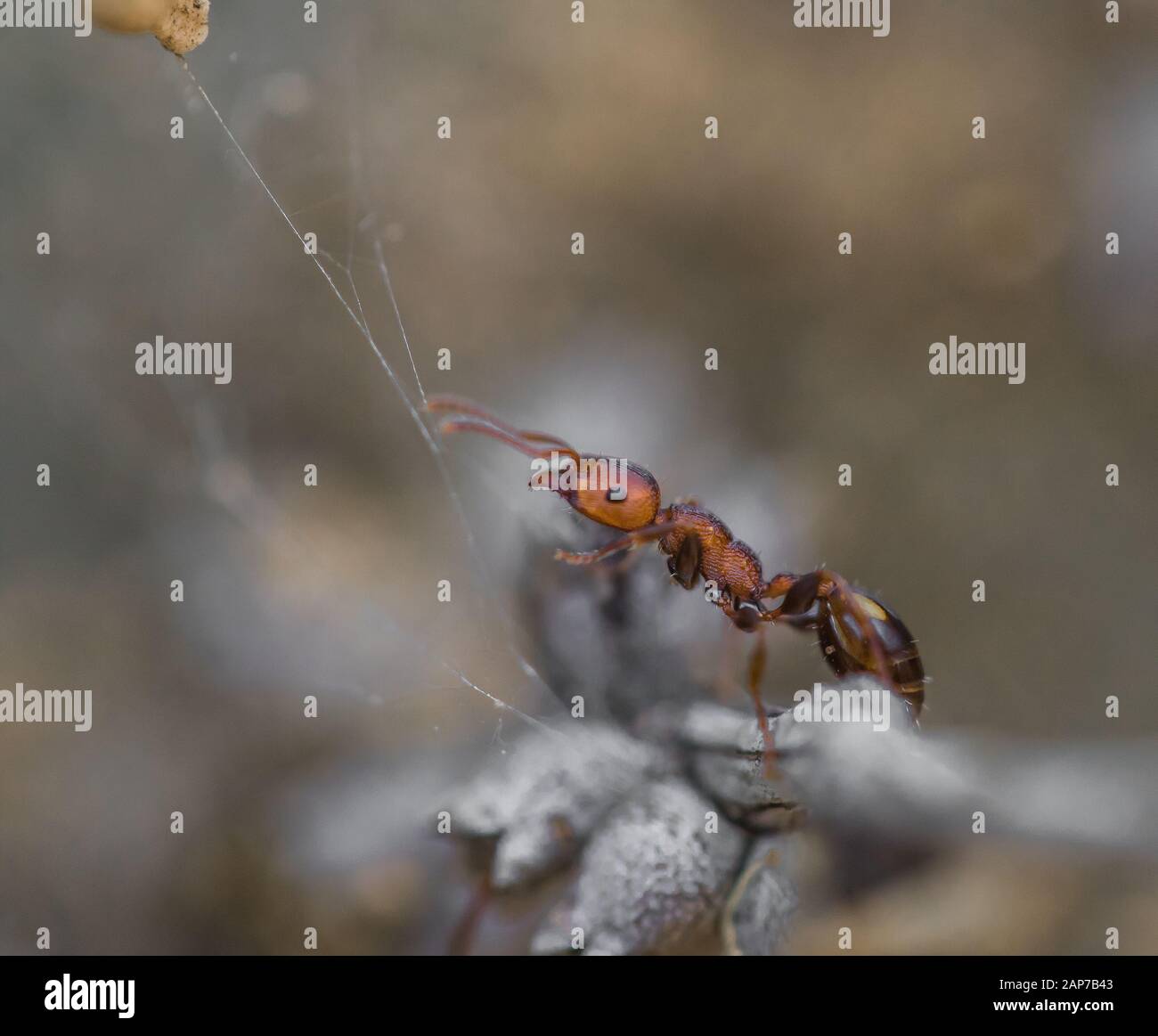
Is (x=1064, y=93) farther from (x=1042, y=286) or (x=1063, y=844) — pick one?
(x=1063, y=844)

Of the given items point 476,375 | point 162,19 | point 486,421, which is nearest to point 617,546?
point 486,421

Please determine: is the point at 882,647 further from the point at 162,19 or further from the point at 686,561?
the point at 162,19

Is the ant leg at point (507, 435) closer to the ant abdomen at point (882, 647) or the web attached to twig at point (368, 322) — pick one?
the web attached to twig at point (368, 322)

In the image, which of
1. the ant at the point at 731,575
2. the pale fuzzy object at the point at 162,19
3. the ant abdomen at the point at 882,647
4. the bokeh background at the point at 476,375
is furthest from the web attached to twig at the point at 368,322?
the ant abdomen at the point at 882,647

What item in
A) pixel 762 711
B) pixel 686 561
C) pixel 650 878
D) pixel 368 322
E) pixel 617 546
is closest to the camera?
pixel 650 878

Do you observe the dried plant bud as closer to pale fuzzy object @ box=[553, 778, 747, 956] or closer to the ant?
pale fuzzy object @ box=[553, 778, 747, 956]

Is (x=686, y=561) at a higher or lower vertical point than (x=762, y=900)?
higher

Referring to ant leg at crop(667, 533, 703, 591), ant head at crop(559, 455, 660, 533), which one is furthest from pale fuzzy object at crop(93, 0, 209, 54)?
ant leg at crop(667, 533, 703, 591)
